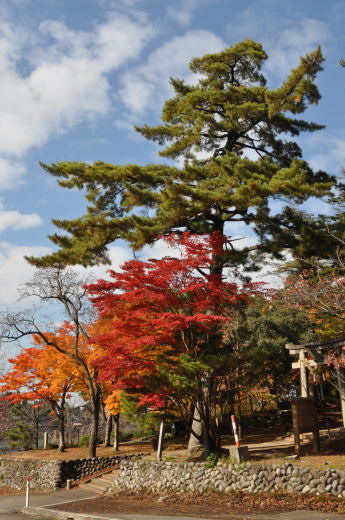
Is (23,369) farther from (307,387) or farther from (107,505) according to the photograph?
(307,387)

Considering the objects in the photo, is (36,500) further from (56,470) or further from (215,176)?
(215,176)

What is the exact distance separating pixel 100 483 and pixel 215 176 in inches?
479

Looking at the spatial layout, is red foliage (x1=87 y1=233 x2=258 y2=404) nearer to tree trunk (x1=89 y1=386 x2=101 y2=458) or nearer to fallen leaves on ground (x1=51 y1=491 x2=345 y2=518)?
fallen leaves on ground (x1=51 y1=491 x2=345 y2=518)

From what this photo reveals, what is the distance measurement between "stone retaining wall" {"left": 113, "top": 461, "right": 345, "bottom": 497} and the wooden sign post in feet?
6.57

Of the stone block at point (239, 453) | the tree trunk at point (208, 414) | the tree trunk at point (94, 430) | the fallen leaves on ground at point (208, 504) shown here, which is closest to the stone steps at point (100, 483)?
the tree trunk at point (94, 430)

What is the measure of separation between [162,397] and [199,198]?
6.29 m

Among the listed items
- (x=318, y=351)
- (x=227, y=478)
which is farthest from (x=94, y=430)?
(x=318, y=351)

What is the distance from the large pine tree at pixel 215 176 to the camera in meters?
13.6

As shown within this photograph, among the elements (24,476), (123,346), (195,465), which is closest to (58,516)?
(195,465)

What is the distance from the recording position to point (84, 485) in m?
16.6

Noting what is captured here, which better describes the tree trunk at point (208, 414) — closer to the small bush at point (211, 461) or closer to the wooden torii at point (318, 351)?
the small bush at point (211, 461)

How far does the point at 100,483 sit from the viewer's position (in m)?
16.0

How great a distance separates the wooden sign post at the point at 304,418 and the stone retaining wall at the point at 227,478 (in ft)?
6.57

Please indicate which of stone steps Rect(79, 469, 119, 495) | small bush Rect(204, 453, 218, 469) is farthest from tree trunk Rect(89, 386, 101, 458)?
small bush Rect(204, 453, 218, 469)
